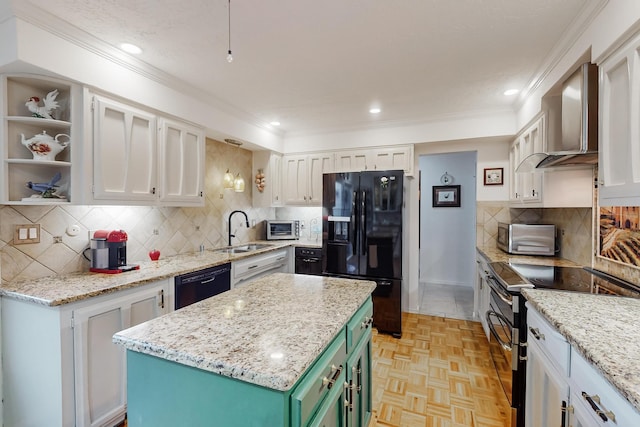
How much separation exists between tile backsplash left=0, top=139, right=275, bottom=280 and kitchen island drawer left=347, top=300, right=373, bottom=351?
6.92 feet

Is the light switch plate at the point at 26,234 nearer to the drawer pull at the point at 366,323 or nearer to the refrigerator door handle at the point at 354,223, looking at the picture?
the drawer pull at the point at 366,323

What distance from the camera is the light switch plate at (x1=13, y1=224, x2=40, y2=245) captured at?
1802 mm

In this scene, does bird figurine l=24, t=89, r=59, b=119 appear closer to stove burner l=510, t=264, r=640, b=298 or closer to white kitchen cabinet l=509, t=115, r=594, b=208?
stove burner l=510, t=264, r=640, b=298

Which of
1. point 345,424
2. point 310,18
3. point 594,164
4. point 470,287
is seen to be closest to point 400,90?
point 310,18

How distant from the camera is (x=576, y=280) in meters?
1.86

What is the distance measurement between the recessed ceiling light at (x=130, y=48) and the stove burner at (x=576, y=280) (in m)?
3.11

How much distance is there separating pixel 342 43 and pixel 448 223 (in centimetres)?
407

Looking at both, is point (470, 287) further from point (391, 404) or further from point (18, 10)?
point (18, 10)

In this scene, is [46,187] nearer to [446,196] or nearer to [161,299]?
[161,299]

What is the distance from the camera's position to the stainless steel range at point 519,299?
5.62 ft

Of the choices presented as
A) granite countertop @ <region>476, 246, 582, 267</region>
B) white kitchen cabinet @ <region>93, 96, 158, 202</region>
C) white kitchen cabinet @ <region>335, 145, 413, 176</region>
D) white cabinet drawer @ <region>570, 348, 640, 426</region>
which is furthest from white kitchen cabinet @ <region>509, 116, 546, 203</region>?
white kitchen cabinet @ <region>93, 96, 158, 202</region>

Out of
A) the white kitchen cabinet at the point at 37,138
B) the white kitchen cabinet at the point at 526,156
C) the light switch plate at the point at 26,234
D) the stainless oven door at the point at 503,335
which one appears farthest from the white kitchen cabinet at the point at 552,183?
the light switch plate at the point at 26,234

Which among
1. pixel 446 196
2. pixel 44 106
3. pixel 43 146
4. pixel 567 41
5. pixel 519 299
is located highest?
pixel 567 41

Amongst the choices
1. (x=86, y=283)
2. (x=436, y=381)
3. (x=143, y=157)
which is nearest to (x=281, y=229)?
(x=143, y=157)
